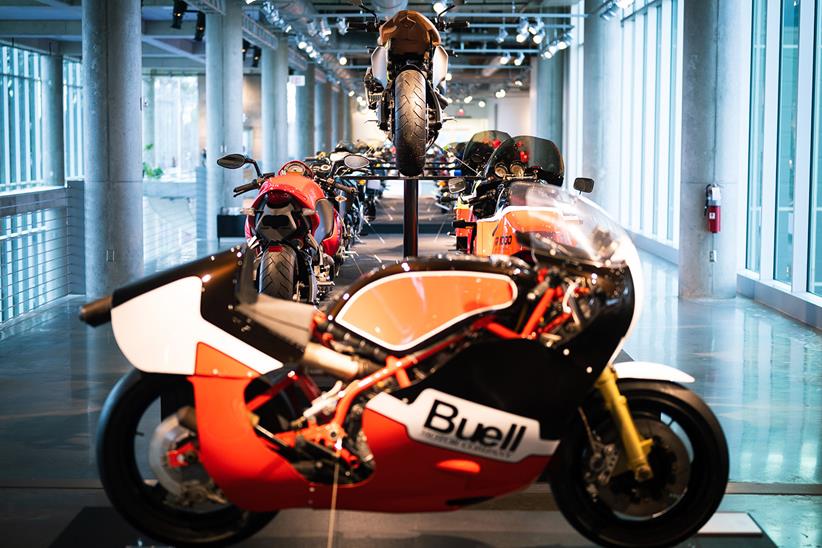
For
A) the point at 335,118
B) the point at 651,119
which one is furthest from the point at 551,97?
the point at 335,118

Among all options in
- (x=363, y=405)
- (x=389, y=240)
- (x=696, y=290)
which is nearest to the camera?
(x=363, y=405)

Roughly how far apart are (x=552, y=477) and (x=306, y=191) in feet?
11.3

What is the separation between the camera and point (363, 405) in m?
3.23

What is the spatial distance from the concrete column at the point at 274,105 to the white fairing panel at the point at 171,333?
70.9ft

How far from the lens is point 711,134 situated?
10.8m

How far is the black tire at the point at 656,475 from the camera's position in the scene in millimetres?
3418

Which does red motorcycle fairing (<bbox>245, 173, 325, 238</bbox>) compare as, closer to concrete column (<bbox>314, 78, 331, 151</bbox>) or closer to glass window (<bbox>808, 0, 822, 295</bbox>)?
glass window (<bbox>808, 0, 822, 295</bbox>)

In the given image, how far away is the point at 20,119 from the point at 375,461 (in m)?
28.4

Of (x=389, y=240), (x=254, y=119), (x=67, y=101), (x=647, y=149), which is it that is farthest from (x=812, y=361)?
(x=254, y=119)

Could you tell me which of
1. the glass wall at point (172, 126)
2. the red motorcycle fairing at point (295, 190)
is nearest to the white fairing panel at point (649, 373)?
the red motorcycle fairing at point (295, 190)

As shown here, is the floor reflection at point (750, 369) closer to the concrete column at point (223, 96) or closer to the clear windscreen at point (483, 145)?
the clear windscreen at point (483, 145)

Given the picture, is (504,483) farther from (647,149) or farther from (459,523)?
(647,149)

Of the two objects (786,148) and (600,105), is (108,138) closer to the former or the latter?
(786,148)

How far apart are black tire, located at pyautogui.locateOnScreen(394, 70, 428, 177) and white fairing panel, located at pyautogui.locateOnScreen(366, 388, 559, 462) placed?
3330mm
